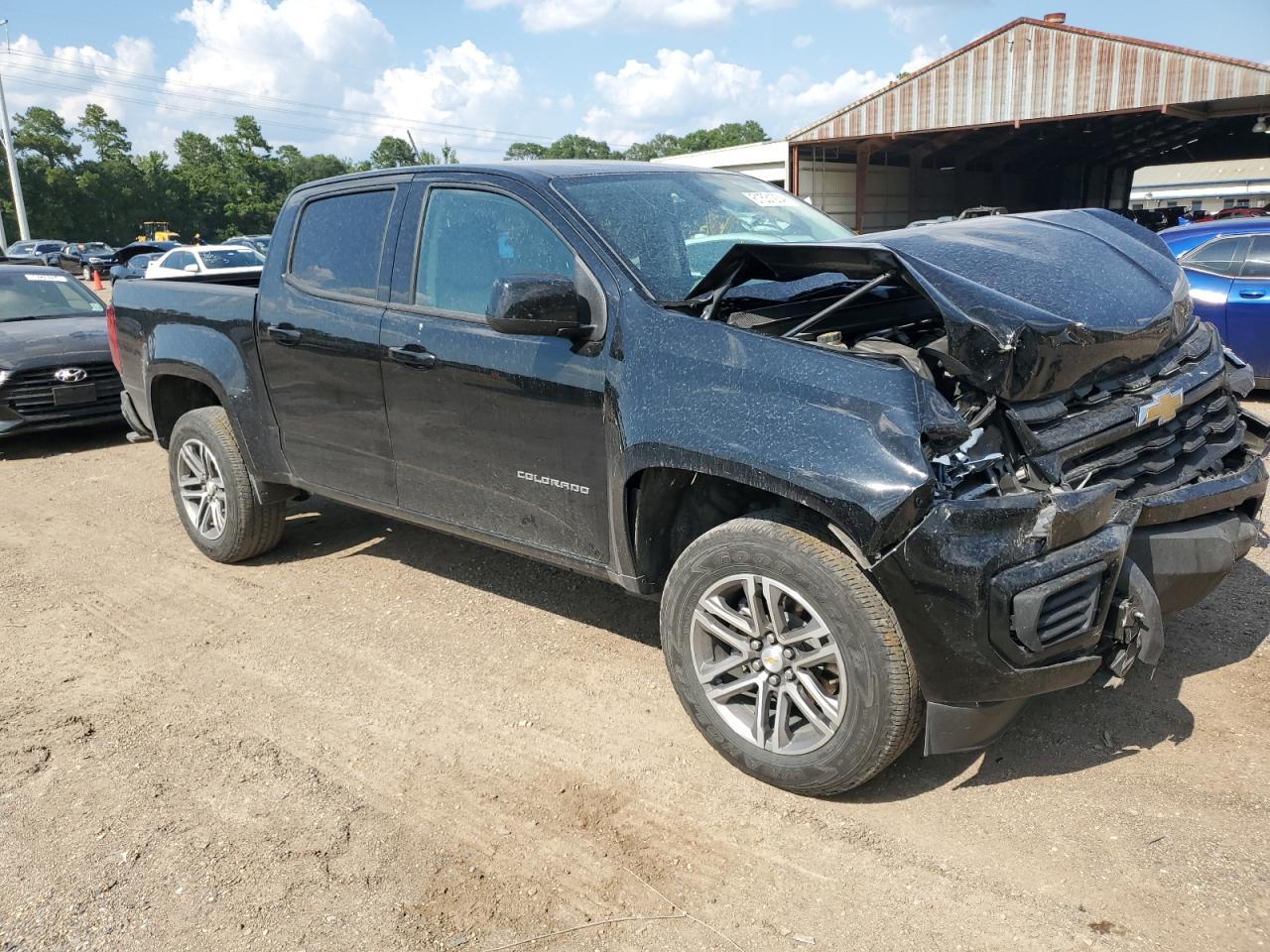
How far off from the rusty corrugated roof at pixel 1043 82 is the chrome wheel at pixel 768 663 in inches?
877

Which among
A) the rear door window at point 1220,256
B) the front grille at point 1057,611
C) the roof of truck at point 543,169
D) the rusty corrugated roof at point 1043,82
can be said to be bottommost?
the front grille at point 1057,611

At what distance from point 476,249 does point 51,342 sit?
680 cm

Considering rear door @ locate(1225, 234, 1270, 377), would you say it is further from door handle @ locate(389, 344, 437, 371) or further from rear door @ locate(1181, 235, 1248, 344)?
door handle @ locate(389, 344, 437, 371)

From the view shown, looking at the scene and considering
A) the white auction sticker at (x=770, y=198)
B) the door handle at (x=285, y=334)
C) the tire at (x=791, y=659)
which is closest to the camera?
the tire at (x=791, y=659)

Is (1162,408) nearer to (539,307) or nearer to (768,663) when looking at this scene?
(768,663)

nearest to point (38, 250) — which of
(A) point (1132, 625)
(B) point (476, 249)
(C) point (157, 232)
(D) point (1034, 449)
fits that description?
(C) point (157, 232)

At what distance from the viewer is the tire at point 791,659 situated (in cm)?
280

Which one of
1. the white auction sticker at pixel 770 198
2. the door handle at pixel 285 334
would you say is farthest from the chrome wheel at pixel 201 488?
the white auction sticker at pixel 770 198

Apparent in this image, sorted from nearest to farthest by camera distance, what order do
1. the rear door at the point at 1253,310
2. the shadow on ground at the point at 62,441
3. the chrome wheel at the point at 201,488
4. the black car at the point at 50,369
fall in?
the chrome wheel at the point at 201,488
the rear door at the point at 1253,310
the black car at the point at 50,369
the shadow on ground at the point at 62,441

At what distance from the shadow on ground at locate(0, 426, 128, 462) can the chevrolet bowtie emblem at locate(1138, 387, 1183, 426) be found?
881 cm

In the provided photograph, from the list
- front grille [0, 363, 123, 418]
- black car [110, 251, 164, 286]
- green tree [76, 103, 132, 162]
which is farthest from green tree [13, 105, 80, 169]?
front grille [0, 363, 123, 418]

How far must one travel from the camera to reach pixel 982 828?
291 cm

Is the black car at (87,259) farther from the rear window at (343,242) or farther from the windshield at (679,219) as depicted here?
the windshield at (679,219)

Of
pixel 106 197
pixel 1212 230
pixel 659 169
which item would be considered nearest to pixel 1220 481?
pixel 659 169
